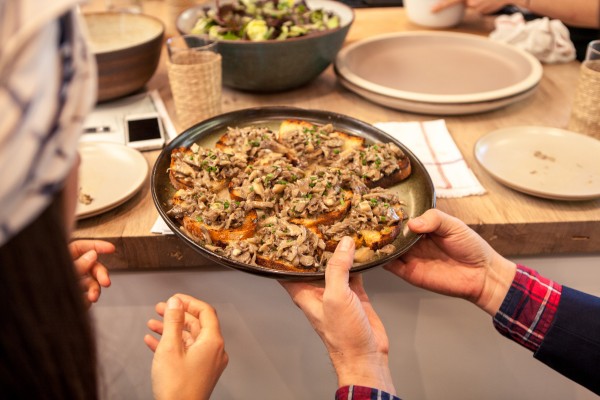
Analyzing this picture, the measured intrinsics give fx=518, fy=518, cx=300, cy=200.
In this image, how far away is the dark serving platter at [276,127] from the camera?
1.15 meters

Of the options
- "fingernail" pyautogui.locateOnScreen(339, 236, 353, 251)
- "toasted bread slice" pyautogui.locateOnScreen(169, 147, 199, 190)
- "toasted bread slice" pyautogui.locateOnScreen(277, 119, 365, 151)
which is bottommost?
"toasted bread slice" pyautogui.locateOnScreen(169, 147, 199, 190)

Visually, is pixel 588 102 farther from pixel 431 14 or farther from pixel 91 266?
pixel 91 266

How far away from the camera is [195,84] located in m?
1.74

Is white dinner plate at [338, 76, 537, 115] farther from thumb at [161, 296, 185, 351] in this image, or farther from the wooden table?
thumb at [161, 296, 185, 351]

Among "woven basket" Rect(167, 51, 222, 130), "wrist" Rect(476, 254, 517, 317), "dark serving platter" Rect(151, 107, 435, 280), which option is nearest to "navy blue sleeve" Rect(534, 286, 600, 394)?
"wrist" Rect(476, 254, 517, 317)

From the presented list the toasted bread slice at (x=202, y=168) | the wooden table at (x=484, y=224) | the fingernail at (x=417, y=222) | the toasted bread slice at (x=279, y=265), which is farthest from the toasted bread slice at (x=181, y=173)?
the fingernail at (x=417, y=222)

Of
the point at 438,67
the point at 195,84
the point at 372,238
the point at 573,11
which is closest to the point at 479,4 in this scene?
the point at 573,11

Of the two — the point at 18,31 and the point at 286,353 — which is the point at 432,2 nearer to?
the point at 286,353

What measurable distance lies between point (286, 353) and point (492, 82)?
53.3 inches

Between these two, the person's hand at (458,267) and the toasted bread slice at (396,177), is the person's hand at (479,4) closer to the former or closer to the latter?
the toasted bread slice at (396,177)

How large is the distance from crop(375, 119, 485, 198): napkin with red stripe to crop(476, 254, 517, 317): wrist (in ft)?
0.82

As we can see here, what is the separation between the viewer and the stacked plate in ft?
6.21

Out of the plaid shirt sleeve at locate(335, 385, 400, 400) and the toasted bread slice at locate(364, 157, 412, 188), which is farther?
the toasted bread slice at locate(364, 157, 412, 188)

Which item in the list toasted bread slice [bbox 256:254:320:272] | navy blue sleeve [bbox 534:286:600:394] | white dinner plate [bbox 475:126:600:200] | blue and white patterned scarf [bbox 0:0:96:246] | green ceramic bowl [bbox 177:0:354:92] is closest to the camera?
blue and white patterned scarf [bbox 0:0:96:246]
